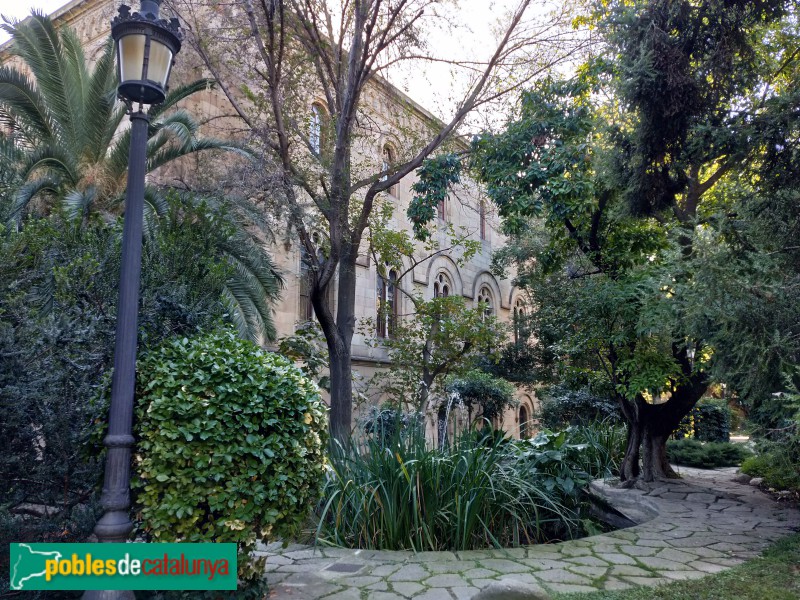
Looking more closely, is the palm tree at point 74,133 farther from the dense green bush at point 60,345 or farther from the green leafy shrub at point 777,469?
the green leafy shrub at point 777,469

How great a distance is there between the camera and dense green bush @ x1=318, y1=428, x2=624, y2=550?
6.18 meters

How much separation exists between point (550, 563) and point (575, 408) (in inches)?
438

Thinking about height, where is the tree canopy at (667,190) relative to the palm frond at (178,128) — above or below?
below

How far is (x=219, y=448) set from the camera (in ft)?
13.5

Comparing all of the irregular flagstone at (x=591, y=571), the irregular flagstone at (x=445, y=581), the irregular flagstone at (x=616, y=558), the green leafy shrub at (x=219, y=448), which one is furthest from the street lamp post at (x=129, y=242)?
the irregular flagstone at (x=616, y=558)

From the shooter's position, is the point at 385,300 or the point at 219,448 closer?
the point at 219,448

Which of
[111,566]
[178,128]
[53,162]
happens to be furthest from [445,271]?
[111,566]

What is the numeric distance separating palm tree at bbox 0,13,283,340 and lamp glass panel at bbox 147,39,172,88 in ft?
20.5

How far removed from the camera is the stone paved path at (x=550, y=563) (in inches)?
189

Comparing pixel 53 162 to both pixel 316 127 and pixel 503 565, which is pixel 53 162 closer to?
pixel 316 127

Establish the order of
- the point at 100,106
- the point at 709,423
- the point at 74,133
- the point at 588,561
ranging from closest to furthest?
the point at 588,561 → the point at 74,133 → the point at 100,106 → the point at 709,423

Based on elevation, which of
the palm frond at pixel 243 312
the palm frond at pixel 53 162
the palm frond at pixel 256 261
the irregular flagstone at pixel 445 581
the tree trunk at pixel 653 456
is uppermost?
the palm frond at pixel 53 162

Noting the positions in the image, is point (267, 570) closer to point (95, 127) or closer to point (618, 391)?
point (618, 391)

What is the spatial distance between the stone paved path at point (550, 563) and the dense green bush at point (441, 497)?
369 millimetres
